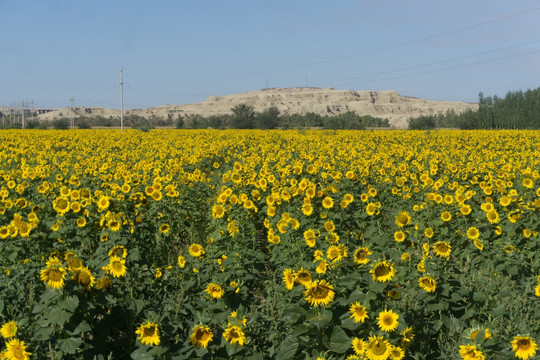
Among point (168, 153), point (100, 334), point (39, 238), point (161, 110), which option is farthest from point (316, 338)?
point (161, 110)

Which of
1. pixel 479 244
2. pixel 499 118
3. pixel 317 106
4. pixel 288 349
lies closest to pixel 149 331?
pixel 288 349

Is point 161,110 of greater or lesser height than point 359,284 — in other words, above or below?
above

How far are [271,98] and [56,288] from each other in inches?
7311

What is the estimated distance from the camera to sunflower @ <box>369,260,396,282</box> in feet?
10.4

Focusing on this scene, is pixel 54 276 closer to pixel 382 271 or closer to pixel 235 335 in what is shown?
pixel 235 335

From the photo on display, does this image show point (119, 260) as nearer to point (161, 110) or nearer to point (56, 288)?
point (56, 288)

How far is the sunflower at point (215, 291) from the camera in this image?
3.54 m

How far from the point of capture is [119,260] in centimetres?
375

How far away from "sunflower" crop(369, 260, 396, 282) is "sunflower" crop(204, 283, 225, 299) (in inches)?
45.2

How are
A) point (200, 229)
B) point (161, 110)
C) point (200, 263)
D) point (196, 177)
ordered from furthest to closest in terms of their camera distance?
point (161, 110) < point (196, 177) < point (200, 229) < point (200, 263)

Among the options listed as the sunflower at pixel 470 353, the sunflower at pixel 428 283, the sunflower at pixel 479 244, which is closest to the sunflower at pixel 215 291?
the sunflower at pixel 428 283

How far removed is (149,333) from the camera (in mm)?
2879

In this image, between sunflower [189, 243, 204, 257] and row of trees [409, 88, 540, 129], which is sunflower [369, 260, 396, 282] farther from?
row of trees [409, 88, 540, 129]

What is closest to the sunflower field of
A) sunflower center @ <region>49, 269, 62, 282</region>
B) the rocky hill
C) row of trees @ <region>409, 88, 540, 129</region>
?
sunflower center @ <region>49, 269, 62, 282</region>
